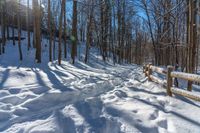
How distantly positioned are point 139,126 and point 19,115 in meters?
2.76

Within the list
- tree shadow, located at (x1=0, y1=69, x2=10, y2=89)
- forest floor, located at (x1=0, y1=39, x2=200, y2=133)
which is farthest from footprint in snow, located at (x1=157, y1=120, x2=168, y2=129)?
tree shadow, located at (x1=0, y1=69, x2=10, y2=89)

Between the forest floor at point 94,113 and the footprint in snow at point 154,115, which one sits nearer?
the forest floor at point 94,113

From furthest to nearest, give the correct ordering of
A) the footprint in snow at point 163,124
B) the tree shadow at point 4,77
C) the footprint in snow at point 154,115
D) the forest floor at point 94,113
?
1. the tree shadow at point 4,77
2. the footprint in snow at point 154,115
3. the footprint in snow at point 163,124
4. the forest floor at point 94,113

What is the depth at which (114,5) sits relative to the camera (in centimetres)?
3869

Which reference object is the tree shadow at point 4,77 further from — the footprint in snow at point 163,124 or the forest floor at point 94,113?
the footprint in snow at point 163,124

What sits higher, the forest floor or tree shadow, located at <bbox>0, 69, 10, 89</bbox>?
tree shadow, located at <bbox>0, 69, 10, 89</bbox>

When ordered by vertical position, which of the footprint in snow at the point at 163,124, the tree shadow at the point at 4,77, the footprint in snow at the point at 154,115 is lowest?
the footprint in snow at the point at 163,124

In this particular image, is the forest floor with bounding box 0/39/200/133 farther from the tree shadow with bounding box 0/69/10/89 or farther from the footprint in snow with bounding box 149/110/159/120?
the tree shadow with bounding box 0/69/10/89

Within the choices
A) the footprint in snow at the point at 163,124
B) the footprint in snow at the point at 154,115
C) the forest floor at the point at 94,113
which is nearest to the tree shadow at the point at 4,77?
the forest floor at the point at 94,113

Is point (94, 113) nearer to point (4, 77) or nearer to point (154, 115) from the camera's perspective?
point (154, 115)

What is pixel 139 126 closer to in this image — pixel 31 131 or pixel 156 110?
pixel 156 110

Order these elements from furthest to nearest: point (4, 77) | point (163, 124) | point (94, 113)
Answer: point (4, 77) → point (94, 113) → point (163, 124)

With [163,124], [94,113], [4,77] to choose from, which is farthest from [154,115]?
[4,77]

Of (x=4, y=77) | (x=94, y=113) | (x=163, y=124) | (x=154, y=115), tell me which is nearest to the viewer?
(x=163, y=124)
